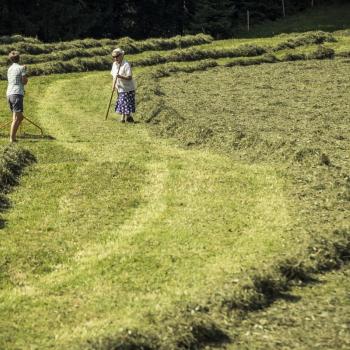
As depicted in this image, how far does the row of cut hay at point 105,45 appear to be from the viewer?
39781mm

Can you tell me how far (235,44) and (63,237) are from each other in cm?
3320

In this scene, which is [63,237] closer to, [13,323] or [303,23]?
[13,323]

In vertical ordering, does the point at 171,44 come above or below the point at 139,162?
above

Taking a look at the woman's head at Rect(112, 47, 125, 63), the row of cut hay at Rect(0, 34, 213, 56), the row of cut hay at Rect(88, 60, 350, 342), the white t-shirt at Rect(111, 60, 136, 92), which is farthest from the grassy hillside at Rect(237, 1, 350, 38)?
the row of cut hay at Rect(88, 60, 350, 342)

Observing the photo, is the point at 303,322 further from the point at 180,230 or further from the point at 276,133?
the point at 276,133

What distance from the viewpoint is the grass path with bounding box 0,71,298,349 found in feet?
33.9

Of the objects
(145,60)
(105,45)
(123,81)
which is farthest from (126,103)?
(105,45)

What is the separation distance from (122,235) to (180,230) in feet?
3.50

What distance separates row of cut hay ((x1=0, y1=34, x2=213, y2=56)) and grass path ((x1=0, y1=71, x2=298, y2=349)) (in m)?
19.9

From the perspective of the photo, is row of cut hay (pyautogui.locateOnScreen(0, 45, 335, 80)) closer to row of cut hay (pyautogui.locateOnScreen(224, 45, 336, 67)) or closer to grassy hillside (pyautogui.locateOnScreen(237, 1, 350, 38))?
row of cut hay (pyautogui.locateOnScreen(224, 45, 336, 67))

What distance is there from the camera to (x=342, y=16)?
209 ft

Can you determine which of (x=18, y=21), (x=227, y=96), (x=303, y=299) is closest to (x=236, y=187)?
(x=303, y=299)

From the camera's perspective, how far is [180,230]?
44.4 feet

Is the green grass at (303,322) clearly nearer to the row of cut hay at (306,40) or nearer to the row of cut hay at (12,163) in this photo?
the row of cut hay at (12,163)
